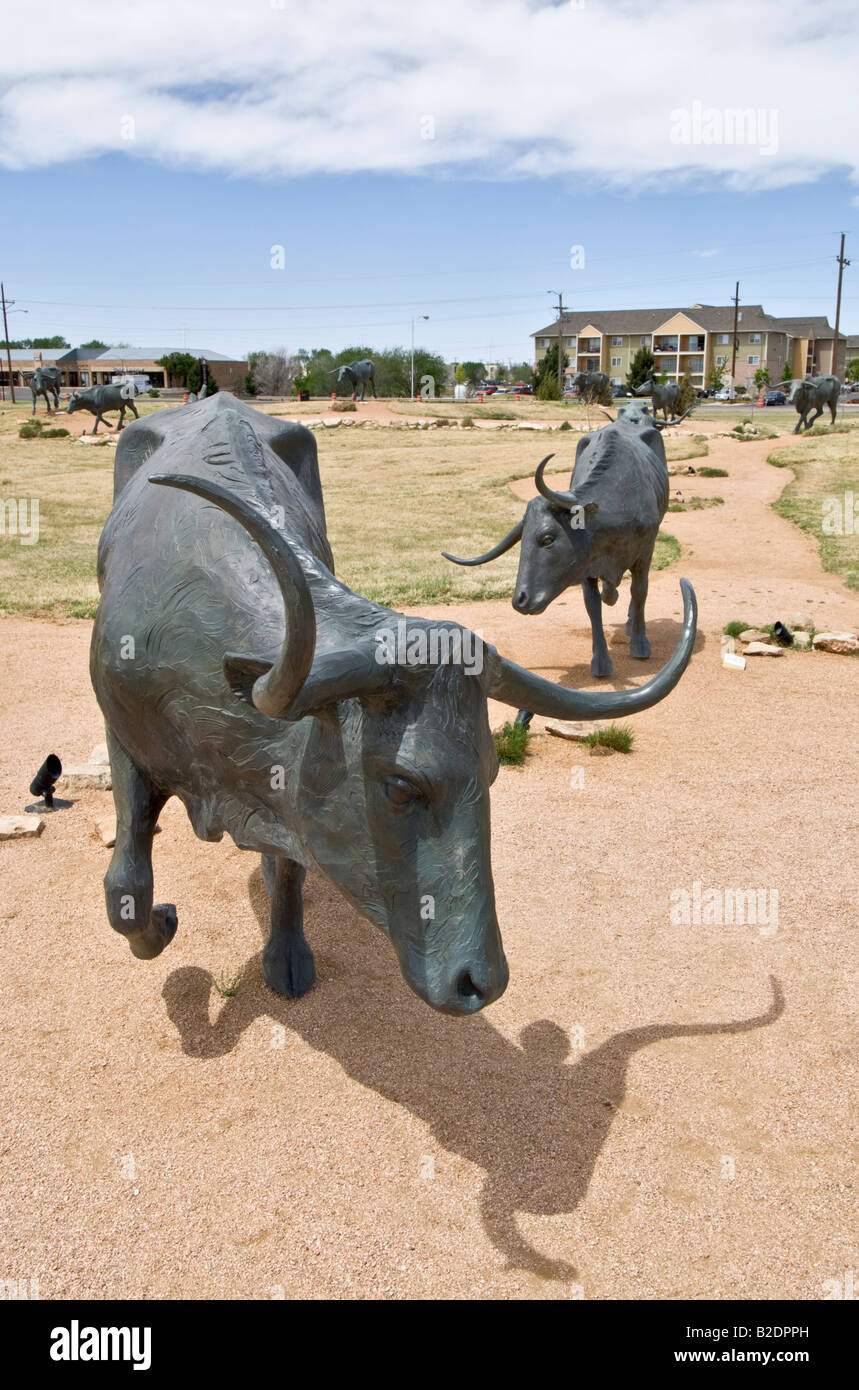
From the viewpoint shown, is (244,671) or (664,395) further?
(664,395)

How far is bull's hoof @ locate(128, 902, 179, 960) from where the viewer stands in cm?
398

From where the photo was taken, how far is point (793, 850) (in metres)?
5.86

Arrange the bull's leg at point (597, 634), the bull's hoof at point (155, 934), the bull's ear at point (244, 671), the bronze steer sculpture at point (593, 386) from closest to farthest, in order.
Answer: the bull's ear at point (244, 671) < the bull's hoof at point (155, 934) < the bull's leg at point (597, 634) < the bronze steer sculpture at point (593, 386)

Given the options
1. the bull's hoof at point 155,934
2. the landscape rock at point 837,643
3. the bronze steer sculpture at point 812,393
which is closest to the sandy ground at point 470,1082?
the bull's hoof at point 155,934

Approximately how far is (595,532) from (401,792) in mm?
6059

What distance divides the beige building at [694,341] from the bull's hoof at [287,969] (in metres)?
80.1

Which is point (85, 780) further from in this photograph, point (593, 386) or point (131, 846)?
point (593, 386)

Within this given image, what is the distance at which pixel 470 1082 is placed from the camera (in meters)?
3.85

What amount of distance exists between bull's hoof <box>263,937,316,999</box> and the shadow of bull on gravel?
0.05 metres

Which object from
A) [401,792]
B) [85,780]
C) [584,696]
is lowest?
[85,780]

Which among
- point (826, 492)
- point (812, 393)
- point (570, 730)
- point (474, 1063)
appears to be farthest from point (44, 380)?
point (474, 1063)

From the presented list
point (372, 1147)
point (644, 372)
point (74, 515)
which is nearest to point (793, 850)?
point (372, 1147)

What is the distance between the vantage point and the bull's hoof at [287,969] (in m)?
4.36

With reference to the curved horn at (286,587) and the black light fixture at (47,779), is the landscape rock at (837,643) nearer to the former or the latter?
the black light fixture at (47,779)
